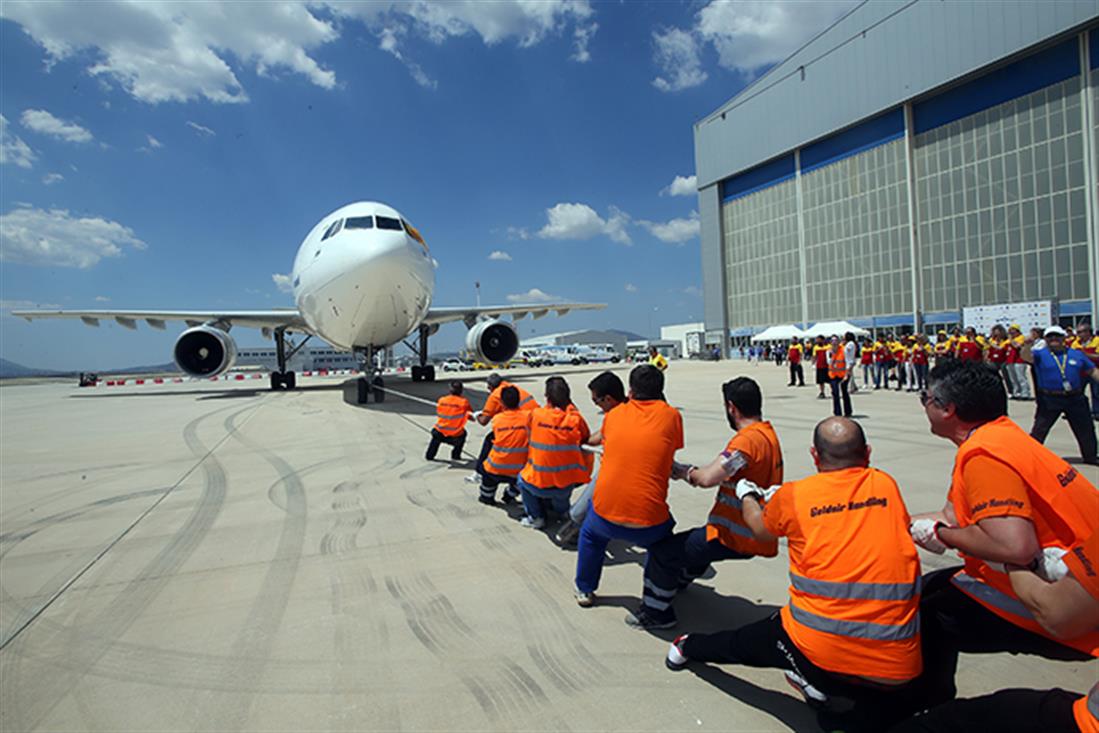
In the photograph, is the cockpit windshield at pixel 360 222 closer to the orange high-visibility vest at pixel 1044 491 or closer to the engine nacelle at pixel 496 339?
the engine nacelle at pixel 496 339

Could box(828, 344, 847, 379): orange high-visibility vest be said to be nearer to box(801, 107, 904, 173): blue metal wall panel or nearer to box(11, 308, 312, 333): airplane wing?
box(11, 308, 312, 333): airplane wing

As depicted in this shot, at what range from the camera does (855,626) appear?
78.5 inches

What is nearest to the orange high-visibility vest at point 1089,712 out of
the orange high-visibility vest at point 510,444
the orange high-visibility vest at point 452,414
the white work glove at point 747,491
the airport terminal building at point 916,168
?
the white work glove at point 747,491

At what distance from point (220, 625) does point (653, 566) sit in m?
2.54

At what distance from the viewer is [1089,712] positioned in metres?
1.46

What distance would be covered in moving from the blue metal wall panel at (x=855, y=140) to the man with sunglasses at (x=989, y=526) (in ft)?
151

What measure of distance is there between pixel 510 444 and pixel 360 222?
8.78 m

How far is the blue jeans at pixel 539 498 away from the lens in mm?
4561

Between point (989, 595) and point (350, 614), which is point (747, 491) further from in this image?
point (350, 614)

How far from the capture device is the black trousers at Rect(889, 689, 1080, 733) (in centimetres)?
156

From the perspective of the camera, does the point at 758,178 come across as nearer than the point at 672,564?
No

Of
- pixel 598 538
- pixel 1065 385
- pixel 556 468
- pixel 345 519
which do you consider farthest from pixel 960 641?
pixel 1065 385

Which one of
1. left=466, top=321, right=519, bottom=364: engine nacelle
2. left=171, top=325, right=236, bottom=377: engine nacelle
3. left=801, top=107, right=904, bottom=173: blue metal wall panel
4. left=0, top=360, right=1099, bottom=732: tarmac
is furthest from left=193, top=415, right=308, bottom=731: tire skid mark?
left=801, top=107, right=904, bottom=173: blue metal wall panel

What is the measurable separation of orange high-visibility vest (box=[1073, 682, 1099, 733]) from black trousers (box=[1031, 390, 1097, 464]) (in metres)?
5.98
